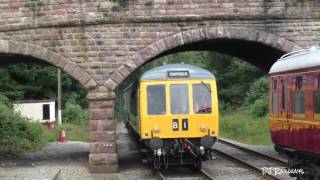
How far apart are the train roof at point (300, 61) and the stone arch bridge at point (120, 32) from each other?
17.8 feet

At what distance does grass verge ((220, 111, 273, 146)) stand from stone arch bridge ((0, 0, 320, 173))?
28.4ft

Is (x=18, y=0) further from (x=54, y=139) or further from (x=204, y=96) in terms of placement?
(x=54, y=139)

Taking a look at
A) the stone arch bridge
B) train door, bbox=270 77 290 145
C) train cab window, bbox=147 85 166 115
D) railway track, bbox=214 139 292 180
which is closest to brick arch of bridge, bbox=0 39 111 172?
the stone arch bridge

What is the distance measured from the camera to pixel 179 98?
17.1 m

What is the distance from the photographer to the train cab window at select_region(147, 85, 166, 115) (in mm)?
16938

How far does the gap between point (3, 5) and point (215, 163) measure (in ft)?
27.0

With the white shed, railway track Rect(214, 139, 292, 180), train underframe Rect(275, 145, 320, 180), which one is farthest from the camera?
the white shed

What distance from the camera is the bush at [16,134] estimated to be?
24719mm

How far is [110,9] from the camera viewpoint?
Answer: 60.4 ft

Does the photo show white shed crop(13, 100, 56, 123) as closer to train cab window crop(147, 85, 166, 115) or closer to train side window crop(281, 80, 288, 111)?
train cab window crop(147, 85, 166, 115)

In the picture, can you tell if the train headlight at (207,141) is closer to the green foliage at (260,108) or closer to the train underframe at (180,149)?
the train underframe at (180,149)

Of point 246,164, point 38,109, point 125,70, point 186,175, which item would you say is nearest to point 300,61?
point 186,175

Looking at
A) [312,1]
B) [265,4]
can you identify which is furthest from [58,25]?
[312,1]

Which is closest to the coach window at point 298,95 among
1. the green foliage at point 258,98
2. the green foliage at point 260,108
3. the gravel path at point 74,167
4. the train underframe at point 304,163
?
the train underframe at point 304,163
